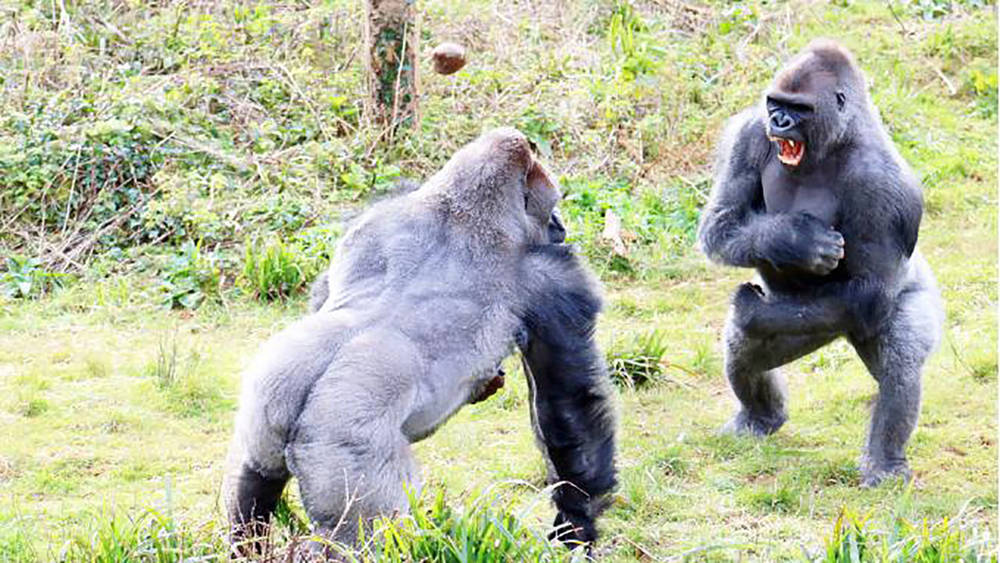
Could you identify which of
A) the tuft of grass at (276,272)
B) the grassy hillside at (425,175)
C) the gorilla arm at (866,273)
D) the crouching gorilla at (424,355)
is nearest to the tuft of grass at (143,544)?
the grassy hillside at (425,175)

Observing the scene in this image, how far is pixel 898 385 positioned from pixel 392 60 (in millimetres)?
4223

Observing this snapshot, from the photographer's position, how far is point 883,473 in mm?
5141

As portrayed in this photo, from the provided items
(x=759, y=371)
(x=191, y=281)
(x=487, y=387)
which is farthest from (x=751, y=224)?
(x=191, y=281)

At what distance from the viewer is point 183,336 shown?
6680 mm

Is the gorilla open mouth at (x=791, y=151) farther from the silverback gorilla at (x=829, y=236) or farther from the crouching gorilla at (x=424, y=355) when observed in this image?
the crouching gorilla at (x=424, y=355)

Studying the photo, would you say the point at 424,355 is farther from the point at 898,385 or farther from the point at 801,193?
the point at 898,385

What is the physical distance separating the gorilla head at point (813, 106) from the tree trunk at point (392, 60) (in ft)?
12.0

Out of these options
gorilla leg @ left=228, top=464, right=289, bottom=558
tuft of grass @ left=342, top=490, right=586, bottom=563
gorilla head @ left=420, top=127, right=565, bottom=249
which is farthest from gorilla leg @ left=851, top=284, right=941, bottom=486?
gorilla leg @ left=228, top=464, right=289, bottom=558

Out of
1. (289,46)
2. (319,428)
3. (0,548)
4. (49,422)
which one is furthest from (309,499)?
(289,46)

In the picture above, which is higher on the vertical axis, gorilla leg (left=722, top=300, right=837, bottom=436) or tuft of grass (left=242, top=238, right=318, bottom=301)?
gorilla leg (left=722, top=300, right=837, bottom=436)

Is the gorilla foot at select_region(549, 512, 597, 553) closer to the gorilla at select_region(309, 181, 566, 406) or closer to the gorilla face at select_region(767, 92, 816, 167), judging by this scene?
the gorilla at select_region(309, 181, 566, 406)

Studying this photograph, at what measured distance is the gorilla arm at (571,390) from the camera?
4270 millimetres

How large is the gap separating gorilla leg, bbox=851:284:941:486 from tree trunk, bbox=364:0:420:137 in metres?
3.96

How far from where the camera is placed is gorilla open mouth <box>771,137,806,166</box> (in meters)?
5.06
